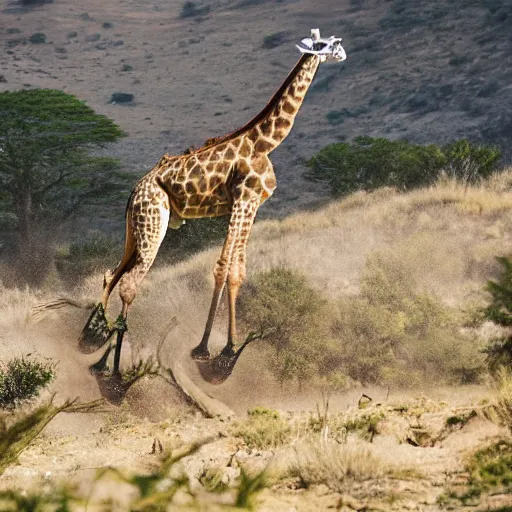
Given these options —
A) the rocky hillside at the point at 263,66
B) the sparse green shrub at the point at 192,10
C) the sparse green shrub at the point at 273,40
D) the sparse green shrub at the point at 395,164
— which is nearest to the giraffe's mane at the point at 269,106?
the sparse green shrub at the point at 395,164

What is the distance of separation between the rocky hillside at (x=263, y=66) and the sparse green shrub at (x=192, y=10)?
68 mm

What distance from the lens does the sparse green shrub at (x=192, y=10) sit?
39531mm

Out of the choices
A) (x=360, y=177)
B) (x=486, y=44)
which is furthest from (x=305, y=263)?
(x=486, y=44)

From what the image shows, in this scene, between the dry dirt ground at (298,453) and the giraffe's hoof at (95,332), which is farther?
the giraffe's hoof at (95,332)

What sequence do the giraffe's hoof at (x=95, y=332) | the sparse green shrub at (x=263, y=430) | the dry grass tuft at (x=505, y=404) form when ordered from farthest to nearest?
the giraffe's hoof at (x=95, y=332), the sparse green shrub at (x=263, y=430), the dry grass tuft at (x=505, y=404)

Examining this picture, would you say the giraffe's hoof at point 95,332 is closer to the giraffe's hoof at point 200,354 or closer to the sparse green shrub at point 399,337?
the giraffe's hoof at point 200,354

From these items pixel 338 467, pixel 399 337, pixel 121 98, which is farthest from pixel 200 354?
pixel 121 98

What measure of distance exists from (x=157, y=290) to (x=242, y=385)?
2694 mm

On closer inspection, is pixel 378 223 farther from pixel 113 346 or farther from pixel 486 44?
pixel 486 44

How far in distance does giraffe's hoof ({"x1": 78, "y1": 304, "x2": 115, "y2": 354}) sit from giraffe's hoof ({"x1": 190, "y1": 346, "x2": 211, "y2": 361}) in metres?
1.10

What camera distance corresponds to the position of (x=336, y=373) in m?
10.1

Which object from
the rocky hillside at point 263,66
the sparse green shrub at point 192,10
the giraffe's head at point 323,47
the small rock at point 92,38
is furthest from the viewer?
the sparse green shrub at point 192,10

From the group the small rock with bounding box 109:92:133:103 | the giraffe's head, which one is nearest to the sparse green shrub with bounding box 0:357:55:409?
the giraffe's head

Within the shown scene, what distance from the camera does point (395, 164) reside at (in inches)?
856
